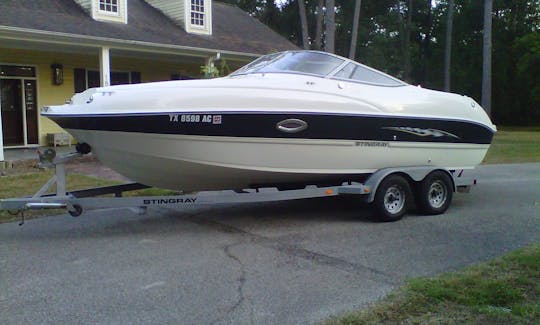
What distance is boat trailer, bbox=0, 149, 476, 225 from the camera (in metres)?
6.28

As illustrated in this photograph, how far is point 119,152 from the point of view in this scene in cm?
625

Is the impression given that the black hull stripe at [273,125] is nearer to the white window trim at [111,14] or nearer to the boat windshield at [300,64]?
the boat windshield at [300,64]

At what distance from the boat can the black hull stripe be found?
0.5 inches

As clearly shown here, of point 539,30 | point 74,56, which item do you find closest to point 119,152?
point 74,56

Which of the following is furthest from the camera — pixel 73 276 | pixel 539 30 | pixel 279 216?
pixel 539 30

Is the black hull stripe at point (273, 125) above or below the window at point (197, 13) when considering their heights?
below

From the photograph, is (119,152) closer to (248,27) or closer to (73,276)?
(73,276)

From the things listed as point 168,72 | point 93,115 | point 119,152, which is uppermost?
point 168,72

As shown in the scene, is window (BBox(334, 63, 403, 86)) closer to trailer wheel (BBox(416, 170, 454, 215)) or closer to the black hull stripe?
the black hull stripe

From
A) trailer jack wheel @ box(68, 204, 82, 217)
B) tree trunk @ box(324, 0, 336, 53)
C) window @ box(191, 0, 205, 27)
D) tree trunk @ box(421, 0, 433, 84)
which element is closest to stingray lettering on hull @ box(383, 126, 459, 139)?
trailer jack wheel @ box(68, 204, 82, 217)

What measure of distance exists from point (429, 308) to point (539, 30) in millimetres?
41887

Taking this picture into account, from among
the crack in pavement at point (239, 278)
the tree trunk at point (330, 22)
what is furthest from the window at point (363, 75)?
the tree trunk at point (330, 22)

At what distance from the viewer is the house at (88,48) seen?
14.8m

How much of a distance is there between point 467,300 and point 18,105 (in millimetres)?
15395
